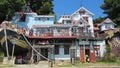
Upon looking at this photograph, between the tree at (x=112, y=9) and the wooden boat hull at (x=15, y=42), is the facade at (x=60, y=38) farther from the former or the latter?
the tree at (x=112, y=9)

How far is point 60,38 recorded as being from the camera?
4653cm

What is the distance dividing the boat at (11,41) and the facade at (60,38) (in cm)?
188

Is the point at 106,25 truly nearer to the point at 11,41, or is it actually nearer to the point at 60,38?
the point at 60,38

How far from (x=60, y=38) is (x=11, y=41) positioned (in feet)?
27.4

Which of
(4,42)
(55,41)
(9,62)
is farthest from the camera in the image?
(55,41)

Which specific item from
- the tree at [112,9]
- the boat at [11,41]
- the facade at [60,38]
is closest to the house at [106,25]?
Result: the facade at [60,38]

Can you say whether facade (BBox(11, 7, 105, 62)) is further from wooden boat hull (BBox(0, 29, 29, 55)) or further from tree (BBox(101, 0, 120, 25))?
tree (BBox(101, 0, 120, 25))

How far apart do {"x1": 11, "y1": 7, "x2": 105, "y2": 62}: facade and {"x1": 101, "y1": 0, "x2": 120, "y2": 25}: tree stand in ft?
31.0

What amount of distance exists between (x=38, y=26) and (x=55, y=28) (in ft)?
9.15

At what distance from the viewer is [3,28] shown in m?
40.8

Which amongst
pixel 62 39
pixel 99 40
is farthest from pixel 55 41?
pixel 99 40

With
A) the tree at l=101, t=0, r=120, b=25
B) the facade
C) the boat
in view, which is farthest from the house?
the boat

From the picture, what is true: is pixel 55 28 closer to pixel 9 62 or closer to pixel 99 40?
pixel 99 40

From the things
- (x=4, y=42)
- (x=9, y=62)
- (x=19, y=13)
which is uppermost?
(x=19, y=13)
